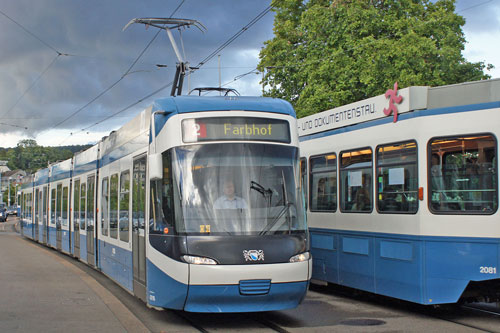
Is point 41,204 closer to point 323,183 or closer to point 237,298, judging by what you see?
→ point 323,183

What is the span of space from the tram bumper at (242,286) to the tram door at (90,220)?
25.9ft

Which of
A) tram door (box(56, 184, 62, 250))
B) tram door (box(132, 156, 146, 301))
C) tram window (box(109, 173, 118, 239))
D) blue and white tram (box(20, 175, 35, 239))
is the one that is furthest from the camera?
blue and white tram (box(20, 175, 35, 239))

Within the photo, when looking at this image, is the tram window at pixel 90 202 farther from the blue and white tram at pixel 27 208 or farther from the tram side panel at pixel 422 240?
the blue and white tram at pixel 27 208

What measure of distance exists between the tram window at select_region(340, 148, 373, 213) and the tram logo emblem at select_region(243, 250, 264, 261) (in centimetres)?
301

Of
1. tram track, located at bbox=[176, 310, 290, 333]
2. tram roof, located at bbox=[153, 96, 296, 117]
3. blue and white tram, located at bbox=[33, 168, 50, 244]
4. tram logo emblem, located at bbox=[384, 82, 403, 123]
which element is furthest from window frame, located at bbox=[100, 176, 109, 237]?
blue and white tram, located at bbox=[33, 168, 50, 244]

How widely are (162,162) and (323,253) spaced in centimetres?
447

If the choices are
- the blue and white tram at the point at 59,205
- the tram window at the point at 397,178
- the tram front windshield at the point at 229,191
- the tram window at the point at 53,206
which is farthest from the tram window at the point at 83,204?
the tram window at the point at 397,178

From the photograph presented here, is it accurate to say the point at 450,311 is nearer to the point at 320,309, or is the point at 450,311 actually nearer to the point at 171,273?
the point at 320,309

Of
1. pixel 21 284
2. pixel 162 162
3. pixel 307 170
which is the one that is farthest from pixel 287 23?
pixel 162 162

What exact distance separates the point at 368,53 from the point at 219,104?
61.3 ft

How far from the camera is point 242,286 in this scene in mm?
8680

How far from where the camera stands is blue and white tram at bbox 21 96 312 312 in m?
8.70

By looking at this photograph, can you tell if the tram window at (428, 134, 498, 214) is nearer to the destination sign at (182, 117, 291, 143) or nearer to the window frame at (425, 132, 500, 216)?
the window frame at (425, 132, 500, 216)

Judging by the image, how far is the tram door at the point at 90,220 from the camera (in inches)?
637
